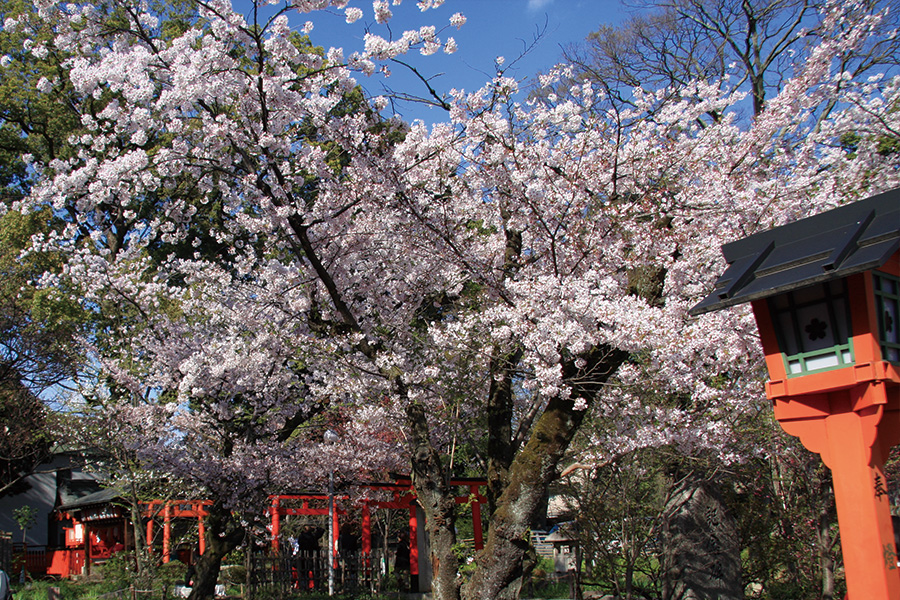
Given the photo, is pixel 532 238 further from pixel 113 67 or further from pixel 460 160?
pixel 113 67

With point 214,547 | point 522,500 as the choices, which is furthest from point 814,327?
Result: point 214,547

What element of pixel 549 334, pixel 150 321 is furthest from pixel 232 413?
pixel 549 334

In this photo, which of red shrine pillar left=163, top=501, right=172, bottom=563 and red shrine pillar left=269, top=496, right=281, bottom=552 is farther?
red shrine pillar left=269, top=496, right=281, bottom=552

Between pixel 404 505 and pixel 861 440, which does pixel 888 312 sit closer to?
pixel 861 440

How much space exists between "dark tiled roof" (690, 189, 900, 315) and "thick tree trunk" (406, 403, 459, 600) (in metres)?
3.05

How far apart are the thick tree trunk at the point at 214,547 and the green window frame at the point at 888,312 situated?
921 cm

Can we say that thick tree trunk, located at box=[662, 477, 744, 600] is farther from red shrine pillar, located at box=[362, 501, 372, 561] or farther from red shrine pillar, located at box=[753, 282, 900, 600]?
red shrine pillar, located at box=[362, 501, 372, 561]

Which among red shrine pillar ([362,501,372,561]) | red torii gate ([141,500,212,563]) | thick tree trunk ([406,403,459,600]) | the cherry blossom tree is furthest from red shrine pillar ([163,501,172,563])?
thick tree trunk ([406,403,459,600])

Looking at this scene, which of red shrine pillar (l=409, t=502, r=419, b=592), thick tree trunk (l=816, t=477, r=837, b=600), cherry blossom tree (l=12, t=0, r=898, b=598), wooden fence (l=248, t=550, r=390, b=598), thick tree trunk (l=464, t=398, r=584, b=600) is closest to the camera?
thick tree trunk (l=464, t=398, r=584, b=600)

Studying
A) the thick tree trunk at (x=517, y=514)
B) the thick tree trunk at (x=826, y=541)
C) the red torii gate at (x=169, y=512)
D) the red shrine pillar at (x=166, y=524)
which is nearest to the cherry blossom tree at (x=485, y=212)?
the thick tree trunk at (x=517, y=514)

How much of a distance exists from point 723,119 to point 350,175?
4380mm

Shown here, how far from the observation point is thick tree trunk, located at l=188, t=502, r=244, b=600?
958 cm

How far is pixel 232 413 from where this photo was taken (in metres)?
9.86

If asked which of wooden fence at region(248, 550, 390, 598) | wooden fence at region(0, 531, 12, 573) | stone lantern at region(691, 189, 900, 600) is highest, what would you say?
stone lantern at region(691, 189, 900, 600)
